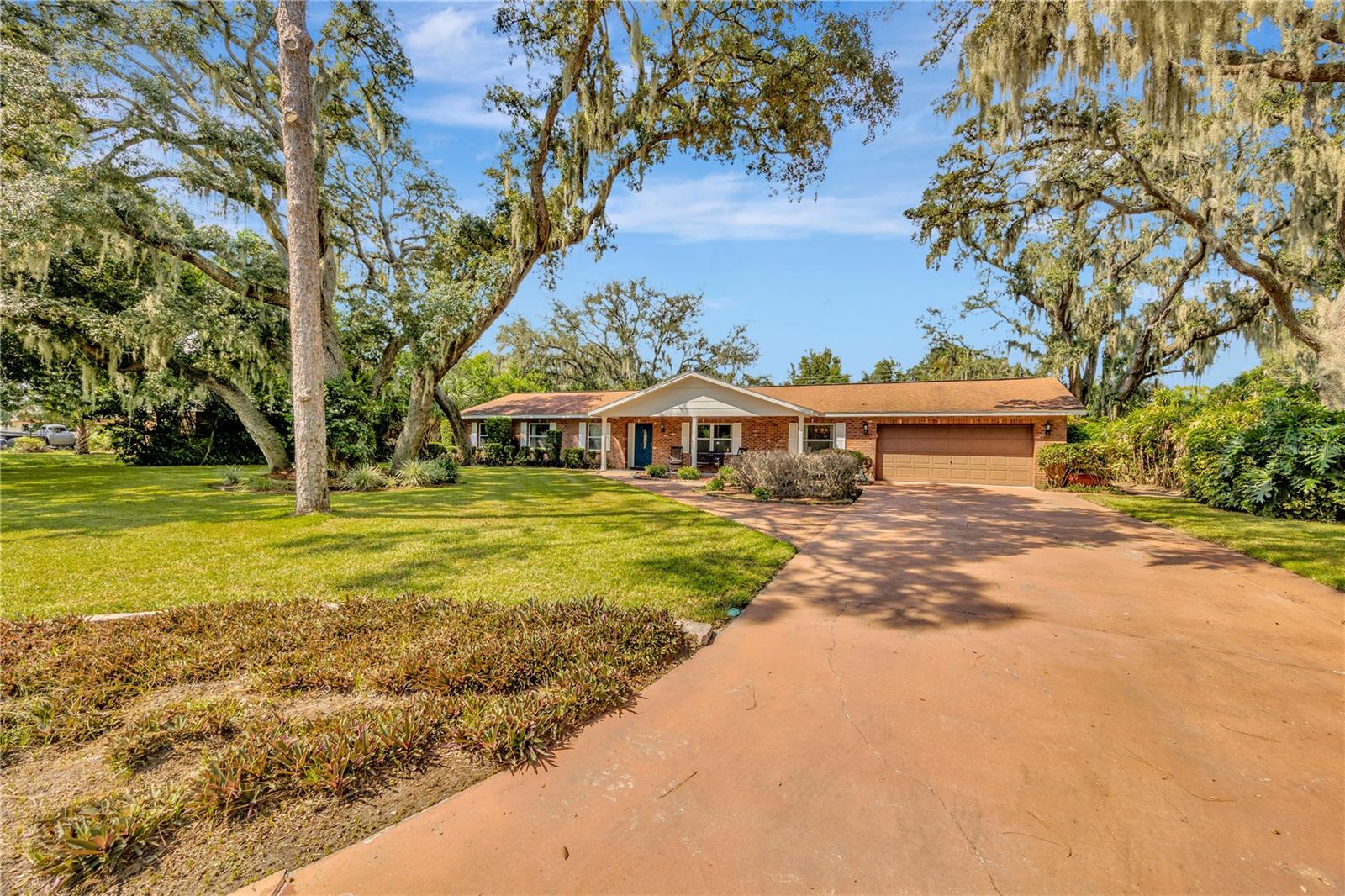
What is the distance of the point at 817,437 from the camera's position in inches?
722

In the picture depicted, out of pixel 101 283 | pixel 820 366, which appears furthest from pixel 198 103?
pixel 820 366

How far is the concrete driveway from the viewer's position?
1.81 m

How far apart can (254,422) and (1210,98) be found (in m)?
20.4

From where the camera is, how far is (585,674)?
3.01 meters

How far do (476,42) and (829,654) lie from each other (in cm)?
1186

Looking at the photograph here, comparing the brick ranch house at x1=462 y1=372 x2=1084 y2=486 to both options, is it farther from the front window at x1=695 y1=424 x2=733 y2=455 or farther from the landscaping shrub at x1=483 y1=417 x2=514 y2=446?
the landscaping shrub at x1=483 y1=417 x2=514 y2=446

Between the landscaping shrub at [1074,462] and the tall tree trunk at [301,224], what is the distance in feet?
55.6

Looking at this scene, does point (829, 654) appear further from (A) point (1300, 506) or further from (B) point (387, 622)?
(A) point (1300, 506)

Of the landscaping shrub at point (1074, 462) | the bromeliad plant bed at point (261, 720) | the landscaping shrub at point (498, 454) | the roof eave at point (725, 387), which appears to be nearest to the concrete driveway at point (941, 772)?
the bromeliad plant bed at point (261, 720)

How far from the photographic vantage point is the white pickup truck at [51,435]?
99.1ft

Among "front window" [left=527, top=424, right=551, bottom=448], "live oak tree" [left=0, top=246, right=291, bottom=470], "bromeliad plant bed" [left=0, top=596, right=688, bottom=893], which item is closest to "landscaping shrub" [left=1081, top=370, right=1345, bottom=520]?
"bromeliad plant bed" [left=0, top=596, right=688, bottom=893]

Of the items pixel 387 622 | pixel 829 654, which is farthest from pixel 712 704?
pixel 387 622

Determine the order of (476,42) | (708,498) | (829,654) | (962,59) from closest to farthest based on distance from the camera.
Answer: (829,654) < (962,59) < (476,42) < (708,498)

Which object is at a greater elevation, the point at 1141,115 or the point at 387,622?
the point at 1141,115
